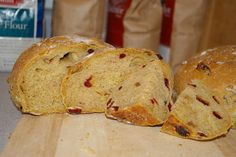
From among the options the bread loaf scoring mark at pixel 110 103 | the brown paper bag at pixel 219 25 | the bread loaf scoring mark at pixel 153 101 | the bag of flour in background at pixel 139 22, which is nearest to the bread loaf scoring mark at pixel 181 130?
the bread loaf scoring mark at pixel 153 101

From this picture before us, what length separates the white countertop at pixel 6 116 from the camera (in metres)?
1.06

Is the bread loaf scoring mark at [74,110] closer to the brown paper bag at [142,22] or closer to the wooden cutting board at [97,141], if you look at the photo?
the wooden cutting board at [97,141]

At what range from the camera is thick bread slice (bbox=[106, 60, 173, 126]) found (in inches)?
43.9

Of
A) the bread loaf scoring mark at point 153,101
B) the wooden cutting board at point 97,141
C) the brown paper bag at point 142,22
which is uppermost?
the brown paper bag at point 142,22

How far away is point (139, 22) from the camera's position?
1542mm

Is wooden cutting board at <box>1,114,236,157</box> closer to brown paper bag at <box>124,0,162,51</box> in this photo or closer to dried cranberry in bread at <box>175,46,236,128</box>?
dried cranberry in bread at <box>175,46,236,128</box>

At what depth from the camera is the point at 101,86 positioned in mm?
1237

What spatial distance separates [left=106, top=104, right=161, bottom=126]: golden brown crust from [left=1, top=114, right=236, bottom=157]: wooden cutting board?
0.02 metres

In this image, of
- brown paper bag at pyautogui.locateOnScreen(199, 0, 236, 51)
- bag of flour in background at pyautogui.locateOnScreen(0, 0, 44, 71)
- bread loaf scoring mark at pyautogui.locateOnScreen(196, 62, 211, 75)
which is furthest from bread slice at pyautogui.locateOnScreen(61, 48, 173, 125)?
brown paper bag at pyautogui.locateOnScreen(199, 0, 236, 51)

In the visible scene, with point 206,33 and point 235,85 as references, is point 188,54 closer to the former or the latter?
point 206,33

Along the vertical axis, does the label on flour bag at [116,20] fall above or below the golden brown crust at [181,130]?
above

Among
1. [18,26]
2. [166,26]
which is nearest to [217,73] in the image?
[166,26]

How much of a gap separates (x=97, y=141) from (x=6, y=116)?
0.34 m

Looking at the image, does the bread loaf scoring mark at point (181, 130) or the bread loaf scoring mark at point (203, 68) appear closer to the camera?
the bread loaf scoring mark at point (181, 130)
